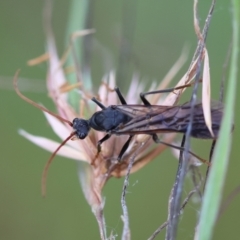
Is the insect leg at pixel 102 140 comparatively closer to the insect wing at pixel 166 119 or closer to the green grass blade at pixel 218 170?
the insect wing at pixel 166 119

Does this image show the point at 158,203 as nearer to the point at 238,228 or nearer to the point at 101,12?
the point at 238,228

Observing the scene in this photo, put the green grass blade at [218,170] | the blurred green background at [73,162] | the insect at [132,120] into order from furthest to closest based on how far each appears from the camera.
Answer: the blurred green background at [73,162] → the insect at [132,120] → the green grass blade at [218,170]

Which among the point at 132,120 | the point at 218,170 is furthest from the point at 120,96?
the point at 218,170

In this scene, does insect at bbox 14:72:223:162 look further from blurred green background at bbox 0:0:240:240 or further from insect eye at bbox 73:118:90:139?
blurred green background at bbox 0:0:240:240

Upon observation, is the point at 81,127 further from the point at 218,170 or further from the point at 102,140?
the point at 218,170

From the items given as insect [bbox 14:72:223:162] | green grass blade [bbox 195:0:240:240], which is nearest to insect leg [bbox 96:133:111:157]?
insect [bbox 14:72:223:162]

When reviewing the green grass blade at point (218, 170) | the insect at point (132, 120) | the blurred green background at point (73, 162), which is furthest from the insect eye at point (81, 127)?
the blurred green background at point (73, 162)

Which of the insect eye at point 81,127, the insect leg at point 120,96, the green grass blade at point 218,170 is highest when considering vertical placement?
the insect leg at point 120,96
